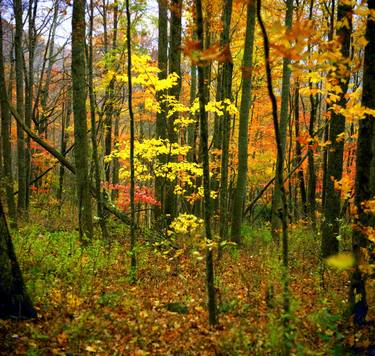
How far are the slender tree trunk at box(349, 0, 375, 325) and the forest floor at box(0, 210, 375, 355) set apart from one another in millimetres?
374

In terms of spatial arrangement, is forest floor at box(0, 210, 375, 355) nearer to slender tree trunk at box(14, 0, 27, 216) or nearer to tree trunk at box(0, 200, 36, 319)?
tree trunk at box(0, 200, 36, 319)

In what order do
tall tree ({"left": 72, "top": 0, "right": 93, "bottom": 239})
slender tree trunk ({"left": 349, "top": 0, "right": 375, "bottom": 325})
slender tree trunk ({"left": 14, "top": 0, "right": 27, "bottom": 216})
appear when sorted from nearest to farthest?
slender tree trunk ({"left": 349, "top": 0, "right": 375, "bottom": 325})
tall tree ({"left": 72, "top": 0, "right": 93, "bottom": 239})
slender tree trunk ({"left": 14, "top": 0, "right": 27, "bottom": 216})

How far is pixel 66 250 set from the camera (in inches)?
314

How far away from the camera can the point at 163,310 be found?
5.99 m

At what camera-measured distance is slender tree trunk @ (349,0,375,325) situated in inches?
189

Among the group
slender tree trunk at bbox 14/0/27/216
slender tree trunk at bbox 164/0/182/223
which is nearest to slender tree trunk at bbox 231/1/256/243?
slender tree trunk at bbox 164/0/182/223

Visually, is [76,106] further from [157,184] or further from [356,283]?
[356,283]

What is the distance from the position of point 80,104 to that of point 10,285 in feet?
18.0

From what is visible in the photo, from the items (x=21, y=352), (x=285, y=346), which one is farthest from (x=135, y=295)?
(x=285, y=346)

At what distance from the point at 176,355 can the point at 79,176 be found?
18.9ft

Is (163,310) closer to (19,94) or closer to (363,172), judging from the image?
(363,172)

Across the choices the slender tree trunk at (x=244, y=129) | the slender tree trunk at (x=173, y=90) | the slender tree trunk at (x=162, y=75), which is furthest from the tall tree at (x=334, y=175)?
the slender tree trunk at (x=162, y=75)

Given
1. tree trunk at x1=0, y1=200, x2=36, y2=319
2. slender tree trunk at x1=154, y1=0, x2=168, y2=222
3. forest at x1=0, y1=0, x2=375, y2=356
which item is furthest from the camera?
slender tree trunk at x1=154, y1=0, x2=168, y2=222

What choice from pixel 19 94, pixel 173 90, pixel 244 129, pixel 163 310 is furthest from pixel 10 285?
pixel 19 94
